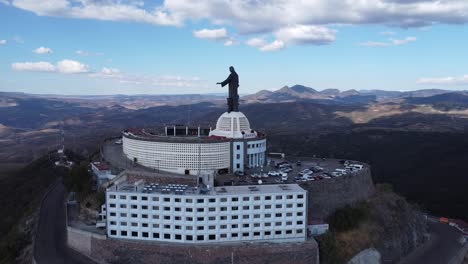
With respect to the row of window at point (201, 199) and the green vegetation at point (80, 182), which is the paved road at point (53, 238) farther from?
the row of window at point (201, 199)

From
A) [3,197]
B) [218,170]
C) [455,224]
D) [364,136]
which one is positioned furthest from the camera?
[364,136]

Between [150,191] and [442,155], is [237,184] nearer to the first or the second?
[150,191]

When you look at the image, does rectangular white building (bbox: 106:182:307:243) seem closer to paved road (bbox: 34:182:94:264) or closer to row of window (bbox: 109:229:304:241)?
row of window (bbox: 109:229:304:241)

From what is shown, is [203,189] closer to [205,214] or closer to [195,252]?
[205,214]

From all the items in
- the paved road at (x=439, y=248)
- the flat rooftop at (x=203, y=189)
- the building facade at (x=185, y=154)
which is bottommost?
the paved road at (x=439, y=248)

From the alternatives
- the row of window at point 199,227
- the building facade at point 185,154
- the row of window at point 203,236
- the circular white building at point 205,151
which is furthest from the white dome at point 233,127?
the row of window at point 203,236

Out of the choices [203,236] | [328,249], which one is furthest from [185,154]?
[328,249]

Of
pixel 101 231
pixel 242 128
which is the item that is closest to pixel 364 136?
pixel 242 128
